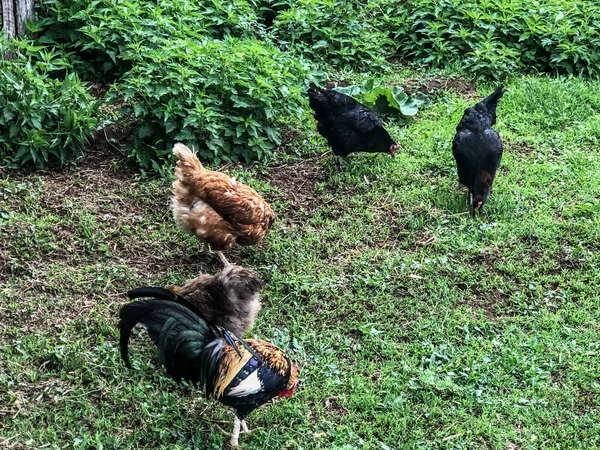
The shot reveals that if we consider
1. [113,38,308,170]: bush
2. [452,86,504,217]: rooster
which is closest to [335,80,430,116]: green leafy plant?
[113,38,308,170]: bush

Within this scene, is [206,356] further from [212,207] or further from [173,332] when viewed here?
[212,207]

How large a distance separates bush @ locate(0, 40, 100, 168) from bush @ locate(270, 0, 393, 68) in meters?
3.44

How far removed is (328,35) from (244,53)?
2.47m

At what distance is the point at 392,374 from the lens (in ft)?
16.3

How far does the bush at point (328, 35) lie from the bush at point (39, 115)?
3.44m

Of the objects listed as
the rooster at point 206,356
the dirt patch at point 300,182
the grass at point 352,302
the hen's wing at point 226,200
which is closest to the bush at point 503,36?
the grass at point 352,302

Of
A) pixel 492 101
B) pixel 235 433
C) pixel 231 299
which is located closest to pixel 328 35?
pixel 492 101

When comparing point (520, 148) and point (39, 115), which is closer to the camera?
point (39, 115)

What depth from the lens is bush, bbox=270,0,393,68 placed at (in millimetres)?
9344

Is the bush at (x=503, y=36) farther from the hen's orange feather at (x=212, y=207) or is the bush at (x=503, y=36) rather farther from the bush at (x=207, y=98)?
the hen's orange feather at (x=212, y=207)

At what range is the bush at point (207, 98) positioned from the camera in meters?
6.82

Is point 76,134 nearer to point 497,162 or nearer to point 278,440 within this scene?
point 278,440

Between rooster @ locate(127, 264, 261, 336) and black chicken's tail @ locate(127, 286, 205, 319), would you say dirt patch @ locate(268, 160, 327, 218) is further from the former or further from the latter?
black chicken's tail @ locate(127, 286, 205, 319)

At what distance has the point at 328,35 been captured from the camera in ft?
30.9
